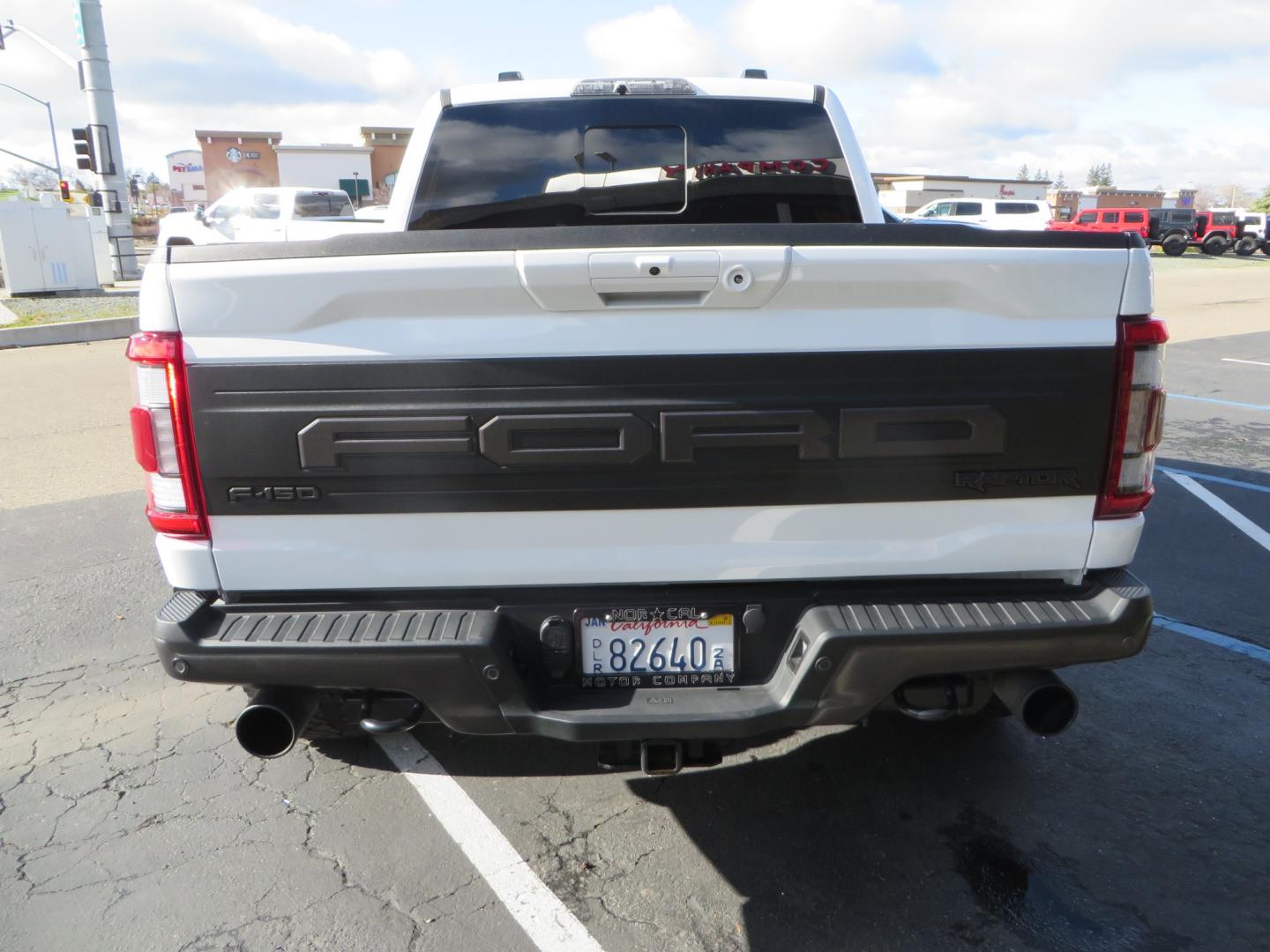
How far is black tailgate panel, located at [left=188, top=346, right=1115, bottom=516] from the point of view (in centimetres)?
228

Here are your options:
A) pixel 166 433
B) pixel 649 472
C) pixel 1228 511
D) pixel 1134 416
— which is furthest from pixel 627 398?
pixel 1228 511

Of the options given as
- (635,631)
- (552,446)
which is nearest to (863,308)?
(552,446)

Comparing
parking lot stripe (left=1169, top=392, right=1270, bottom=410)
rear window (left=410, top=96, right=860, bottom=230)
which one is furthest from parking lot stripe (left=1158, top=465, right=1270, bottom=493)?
rear window (left=410, top=96, right=860, bottom=230)

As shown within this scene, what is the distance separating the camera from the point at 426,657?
2344 millimetres

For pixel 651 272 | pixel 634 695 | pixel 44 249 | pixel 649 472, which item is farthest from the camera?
pixel 44 249

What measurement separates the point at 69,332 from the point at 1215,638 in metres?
15.3

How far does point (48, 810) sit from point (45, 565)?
8.63 ft

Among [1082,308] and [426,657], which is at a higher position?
[1082,308]

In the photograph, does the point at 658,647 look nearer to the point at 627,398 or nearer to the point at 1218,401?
the point at 627,398

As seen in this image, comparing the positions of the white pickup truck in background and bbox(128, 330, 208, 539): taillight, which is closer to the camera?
bbox(128, 330, 208, 539): taillight

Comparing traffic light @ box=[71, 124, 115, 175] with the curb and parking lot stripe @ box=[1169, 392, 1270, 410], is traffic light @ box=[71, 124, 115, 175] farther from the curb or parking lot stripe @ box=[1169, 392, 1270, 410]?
parking lot stripe @ box=[1169, 392, 1270, 410]

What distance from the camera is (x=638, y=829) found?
3.02 meters

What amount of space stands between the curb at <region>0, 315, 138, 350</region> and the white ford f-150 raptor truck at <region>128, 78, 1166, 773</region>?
13818 mm

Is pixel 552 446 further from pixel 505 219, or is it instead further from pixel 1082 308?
pixel 505 219
